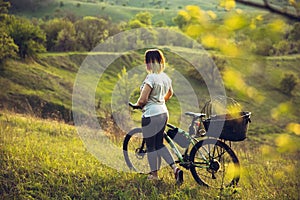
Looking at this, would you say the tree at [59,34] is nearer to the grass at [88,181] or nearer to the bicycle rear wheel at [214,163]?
the grass at [88,181]

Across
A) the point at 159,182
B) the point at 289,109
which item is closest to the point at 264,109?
the point at 159,182

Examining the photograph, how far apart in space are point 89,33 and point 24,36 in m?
7.38

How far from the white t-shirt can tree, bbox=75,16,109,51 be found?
21.9m

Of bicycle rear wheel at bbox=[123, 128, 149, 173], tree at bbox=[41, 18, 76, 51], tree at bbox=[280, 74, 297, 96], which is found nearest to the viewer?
bicycle rear wheel at bbox=[123, 128, 149, 173]

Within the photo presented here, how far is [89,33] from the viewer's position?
27078 millimetres

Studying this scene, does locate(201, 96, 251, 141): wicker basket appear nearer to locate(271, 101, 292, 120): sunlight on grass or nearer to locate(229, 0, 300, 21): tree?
locate(271, 101, 292, 120): sunlight on grass

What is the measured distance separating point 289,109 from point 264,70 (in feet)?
87.1

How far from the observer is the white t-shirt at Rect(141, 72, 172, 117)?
4750 millimetres

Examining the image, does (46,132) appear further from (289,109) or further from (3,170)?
(289,109)

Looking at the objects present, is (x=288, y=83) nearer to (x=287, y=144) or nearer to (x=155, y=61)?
(x=155, y=61)

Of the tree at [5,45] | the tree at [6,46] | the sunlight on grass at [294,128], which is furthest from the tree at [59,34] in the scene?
the sunlight on grass at [294,128]

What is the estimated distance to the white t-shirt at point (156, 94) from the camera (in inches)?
187

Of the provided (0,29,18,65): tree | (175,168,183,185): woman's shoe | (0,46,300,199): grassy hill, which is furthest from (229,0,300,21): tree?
(0,29,18,65): tree

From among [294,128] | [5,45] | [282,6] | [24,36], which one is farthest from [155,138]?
[24,36]
